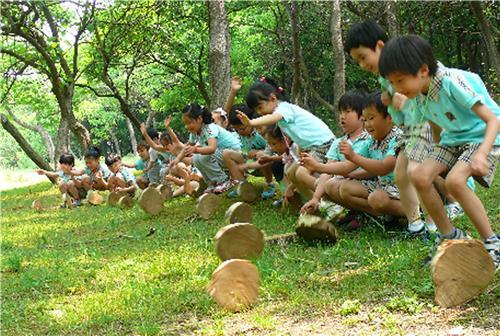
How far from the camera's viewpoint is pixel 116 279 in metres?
4.37

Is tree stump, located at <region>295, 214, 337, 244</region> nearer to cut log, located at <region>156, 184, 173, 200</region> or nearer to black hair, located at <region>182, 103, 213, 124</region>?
A: black hair, located at <region>182, 103, 213, 124</region>

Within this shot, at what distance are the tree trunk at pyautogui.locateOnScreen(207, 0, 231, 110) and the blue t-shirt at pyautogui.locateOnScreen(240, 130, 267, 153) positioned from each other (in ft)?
4.23

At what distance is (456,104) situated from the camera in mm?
3367

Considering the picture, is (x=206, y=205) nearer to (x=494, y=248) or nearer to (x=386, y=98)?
(x=386, y=98)

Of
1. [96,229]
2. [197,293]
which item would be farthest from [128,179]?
[197,293]

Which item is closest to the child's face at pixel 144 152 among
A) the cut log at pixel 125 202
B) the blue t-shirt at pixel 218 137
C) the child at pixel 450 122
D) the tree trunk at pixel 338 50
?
the cut log at pixel 125 202

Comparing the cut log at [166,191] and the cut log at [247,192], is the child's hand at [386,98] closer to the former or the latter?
the cut log at [247,192]

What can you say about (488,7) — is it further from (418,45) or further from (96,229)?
(418,45)

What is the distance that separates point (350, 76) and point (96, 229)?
16.2m

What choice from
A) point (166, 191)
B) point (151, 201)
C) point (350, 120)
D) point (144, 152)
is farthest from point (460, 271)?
point (144, 152)

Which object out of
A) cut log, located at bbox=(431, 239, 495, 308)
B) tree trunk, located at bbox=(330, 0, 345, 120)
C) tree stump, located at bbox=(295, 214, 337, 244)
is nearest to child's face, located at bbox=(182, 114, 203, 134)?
tree stump, located at bbox=(295, 214, 337, 244)

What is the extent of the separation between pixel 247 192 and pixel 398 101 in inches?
135

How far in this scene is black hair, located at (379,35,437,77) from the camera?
10.3ft

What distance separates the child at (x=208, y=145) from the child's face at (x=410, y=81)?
175 inches
